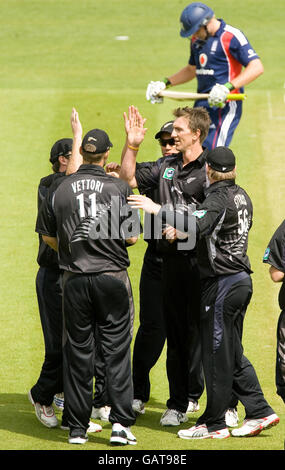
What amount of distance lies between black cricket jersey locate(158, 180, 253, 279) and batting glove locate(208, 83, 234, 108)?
11.6ft

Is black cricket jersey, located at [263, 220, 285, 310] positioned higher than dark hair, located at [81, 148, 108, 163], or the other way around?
dark hair, located at [81, 148, 108, 163]

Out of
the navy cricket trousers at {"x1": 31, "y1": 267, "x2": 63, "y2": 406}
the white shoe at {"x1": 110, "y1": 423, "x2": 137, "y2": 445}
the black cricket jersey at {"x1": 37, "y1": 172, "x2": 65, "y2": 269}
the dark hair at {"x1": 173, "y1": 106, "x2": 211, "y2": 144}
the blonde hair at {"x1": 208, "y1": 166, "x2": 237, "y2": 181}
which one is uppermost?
the dark hair at {"x1": 173, "y1": 106, "x2": 211, "y2": 144}

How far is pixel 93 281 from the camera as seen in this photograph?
6402mm

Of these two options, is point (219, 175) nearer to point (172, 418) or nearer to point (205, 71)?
point (172, 418)

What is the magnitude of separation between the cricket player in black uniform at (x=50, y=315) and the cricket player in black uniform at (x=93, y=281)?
2.03 ft

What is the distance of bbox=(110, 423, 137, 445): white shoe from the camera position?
253 inches

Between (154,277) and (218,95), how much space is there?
3.07 m

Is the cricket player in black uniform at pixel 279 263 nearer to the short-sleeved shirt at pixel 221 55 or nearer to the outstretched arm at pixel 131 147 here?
the outstretched arm at pixel 131 147

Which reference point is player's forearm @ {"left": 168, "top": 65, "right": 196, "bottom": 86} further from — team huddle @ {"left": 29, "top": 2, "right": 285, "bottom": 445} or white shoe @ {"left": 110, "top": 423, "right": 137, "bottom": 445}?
white shoe @ {"left": 110, "top": 423, "right": 137, "bottom": 445}

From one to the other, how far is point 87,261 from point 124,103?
9.59m

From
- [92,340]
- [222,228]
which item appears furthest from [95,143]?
[92,340]

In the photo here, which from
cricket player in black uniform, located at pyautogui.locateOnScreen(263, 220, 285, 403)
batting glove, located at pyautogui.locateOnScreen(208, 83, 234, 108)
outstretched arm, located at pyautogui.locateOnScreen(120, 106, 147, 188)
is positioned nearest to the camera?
cricket player in black uniform, located at pyautogui.locateOnScreen(263, 220, 285, 403)

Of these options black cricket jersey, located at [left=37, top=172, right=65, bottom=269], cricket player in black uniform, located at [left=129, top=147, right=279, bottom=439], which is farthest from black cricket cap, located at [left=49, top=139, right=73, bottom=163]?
cricket player in black uniform, located at [left=129, top=147, right=279, bottom=439]

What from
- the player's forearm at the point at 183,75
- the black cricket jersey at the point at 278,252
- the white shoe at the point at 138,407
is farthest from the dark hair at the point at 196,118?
the player's forearm at the point at 183,75
